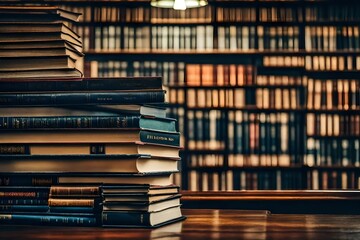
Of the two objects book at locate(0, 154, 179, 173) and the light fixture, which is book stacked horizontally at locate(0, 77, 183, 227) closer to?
book at locate(0, 154, 179, 173)

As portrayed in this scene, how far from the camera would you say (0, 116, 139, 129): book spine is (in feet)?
4.16

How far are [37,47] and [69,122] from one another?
0.20 metres

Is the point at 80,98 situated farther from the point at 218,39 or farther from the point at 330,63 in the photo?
the point at 330,63

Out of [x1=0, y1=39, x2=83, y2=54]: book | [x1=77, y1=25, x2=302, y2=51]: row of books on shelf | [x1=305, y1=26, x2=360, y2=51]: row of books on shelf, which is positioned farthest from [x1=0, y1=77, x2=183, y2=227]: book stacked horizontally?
[x1=305, y1=26, x2=360, y2=51]: row of books on shelf

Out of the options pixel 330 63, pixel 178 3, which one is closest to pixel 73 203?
pixel 178 3

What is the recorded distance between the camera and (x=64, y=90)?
1.31 meters

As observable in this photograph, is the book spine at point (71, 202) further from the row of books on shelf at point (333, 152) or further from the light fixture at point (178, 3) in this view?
the row of books on shelf at point (333, 152)

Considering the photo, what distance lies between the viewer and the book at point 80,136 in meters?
1.27

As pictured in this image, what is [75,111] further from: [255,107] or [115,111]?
[255,107]

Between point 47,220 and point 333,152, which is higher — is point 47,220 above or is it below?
above

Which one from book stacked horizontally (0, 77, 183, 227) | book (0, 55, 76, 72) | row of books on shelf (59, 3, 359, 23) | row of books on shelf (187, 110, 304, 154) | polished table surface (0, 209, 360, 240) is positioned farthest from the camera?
row of books on shelf (59, 3, 359, 23)

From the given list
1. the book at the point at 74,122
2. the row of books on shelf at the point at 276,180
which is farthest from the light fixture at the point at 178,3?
the book at the point at 74,122

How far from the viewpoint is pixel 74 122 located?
4.21 feet

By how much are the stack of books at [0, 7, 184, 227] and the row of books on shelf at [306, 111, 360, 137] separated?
192 inches
